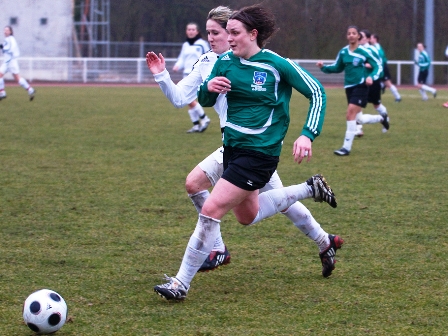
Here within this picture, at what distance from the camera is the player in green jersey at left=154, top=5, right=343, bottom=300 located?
4.10 metres

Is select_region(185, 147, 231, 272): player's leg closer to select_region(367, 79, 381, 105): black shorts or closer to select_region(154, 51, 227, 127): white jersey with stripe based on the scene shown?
select_region(154, 51, 227, 127): white jersey with stripe

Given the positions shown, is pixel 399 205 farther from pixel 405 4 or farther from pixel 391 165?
pixel 405 4

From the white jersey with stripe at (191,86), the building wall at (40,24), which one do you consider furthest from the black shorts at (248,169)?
the building wall at (40,24)

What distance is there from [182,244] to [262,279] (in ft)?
3.48

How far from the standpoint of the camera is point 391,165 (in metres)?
9.64

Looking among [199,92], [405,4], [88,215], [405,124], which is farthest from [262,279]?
[405,4]

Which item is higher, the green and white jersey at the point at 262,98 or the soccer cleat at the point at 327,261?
the green and white jersey at the point at 262,98

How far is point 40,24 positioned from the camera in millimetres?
39375

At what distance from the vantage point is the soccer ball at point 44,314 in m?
3.53

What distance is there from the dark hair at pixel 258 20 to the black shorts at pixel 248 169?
65 centimetres

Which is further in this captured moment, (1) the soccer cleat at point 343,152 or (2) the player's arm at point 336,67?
(1) the soccer cleat at point 343,152

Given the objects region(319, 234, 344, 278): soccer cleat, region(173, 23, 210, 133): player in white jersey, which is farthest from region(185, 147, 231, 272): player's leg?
region(173, 23, 210, 133): player in white jersey

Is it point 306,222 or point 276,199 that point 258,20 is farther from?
point 306,222

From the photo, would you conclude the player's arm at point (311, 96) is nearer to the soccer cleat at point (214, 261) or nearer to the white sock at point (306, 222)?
the white sock at point (306, 222)
